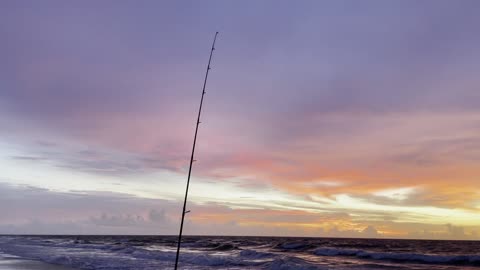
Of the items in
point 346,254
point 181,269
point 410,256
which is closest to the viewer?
point 181,269

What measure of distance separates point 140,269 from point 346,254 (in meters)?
26.1

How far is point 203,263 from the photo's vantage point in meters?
31.3

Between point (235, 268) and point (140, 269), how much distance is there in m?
6.00

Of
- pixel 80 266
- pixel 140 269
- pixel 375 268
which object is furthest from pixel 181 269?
pixel 375 268

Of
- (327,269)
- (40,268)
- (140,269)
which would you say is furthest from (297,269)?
(40,268)

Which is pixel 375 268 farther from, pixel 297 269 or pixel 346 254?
pixel 346 254

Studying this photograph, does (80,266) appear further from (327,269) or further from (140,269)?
(327,269)

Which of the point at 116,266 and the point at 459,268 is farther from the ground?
the point at 459,268

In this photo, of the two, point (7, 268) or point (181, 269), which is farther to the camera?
point (181, 269)

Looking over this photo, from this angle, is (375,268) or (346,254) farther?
(346,254)

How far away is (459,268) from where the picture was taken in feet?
101

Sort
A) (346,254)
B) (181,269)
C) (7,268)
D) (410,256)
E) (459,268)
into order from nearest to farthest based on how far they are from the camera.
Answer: (7,268) < (181,269) < (459,268) < (410,256) < (346,254)

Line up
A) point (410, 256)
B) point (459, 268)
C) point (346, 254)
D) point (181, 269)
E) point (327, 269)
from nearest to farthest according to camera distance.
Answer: point (181, 269), point (327, 269), point (459, 268), point (410, 256), point (346, 254)

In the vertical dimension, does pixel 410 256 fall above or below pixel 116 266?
above
